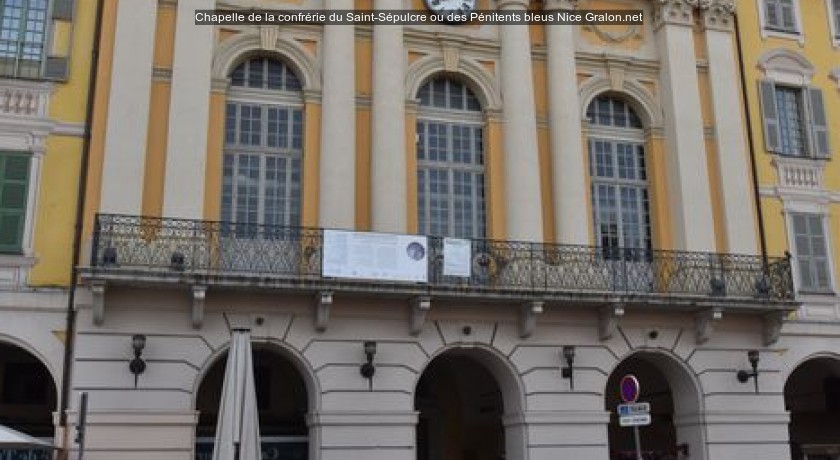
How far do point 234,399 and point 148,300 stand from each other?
305 centimetres

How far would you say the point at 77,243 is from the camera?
1669cm

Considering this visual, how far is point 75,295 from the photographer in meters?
16.3

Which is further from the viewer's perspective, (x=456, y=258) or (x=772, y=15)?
(x=772, y=15)

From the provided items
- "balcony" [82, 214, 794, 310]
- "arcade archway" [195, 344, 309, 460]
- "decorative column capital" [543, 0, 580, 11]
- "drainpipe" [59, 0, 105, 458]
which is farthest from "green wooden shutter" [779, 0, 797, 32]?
"drainpipe" [59, 0, 105, 458]

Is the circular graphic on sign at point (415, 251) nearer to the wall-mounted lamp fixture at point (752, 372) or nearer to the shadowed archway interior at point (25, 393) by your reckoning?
the wall-mounted lamp fixture at point (752, 372)

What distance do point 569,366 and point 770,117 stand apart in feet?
27.0

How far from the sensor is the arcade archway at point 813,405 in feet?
74.3

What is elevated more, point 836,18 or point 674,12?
point 836,18

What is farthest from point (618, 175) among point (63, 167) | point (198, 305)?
point (63, 167)

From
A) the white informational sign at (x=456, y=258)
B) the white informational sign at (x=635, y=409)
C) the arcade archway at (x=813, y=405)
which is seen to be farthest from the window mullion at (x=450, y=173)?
the arcade archway at (x=813, y=405)

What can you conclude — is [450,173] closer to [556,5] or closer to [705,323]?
[556,5]

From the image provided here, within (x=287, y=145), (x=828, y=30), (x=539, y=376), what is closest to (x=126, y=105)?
(x=287, y=145)

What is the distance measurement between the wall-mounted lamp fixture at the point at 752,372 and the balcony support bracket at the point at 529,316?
4.57 metres

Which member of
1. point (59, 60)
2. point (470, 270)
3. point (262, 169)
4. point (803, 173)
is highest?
point (59, 60)
